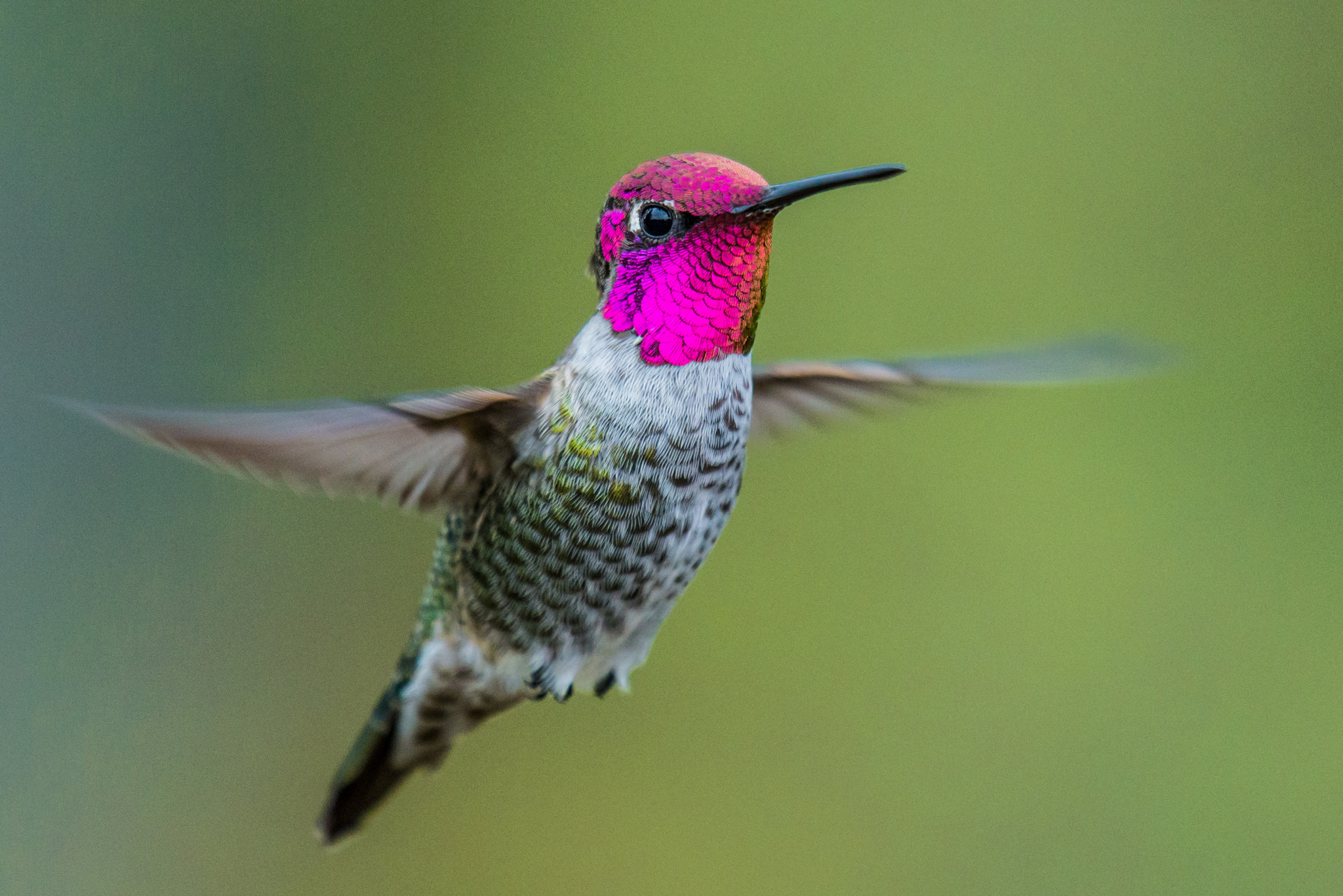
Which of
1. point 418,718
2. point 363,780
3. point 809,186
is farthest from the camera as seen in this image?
point 363,780

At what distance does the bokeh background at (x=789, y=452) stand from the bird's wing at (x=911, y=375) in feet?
5.42

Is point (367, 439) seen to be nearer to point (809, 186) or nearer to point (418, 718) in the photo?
point (809, 186)

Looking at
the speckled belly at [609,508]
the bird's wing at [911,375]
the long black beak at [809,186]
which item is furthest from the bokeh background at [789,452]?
the long black beak at [809,186]

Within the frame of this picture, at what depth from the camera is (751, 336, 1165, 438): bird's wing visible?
5.11ft

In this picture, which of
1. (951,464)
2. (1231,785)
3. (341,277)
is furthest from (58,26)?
(1231,785)

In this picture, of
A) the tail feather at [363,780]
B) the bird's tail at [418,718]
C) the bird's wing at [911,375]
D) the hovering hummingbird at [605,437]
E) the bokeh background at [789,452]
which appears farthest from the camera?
the bokeh background at [789,452]

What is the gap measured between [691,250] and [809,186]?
0.16 metres

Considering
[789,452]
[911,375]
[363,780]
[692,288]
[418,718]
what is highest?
[692,288]

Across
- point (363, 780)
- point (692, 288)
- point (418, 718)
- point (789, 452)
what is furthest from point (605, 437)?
point (789, 452)

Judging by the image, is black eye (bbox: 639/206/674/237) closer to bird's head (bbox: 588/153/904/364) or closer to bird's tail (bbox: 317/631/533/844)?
bird's head (bbox: 588/153/904/364)

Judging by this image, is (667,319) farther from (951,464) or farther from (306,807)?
(306,807)

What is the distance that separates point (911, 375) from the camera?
5.57 feet

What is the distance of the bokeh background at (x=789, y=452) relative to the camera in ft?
11.4

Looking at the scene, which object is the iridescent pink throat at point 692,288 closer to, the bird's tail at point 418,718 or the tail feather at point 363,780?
the bird's tail at point 418,718
